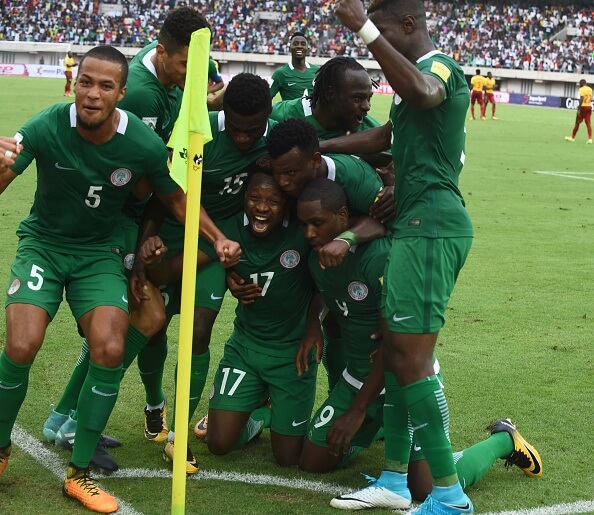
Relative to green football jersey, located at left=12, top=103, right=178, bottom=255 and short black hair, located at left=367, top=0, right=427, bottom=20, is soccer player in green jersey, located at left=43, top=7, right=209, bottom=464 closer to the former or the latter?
green football jersey, located at left=12, top=103, right=178, bottom=255

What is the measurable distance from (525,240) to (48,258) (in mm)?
8733

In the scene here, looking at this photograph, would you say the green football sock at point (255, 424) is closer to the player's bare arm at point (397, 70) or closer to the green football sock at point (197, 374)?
the green football sock at point (197, 374)

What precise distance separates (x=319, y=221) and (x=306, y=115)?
4.31ft

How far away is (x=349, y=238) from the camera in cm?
492

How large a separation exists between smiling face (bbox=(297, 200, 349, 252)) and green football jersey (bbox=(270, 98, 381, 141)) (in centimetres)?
90

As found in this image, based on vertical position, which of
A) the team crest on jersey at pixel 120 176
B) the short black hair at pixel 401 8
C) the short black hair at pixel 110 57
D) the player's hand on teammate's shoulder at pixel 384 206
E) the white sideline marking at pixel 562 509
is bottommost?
the white sideline marking at pixel 562 509

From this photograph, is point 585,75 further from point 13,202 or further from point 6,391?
point 6,391

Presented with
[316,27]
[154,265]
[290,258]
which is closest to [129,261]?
[154,265]

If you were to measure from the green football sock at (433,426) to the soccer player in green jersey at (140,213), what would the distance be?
5.64 ft

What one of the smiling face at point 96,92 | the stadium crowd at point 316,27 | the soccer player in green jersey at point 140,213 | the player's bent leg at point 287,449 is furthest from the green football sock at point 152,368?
the stadium crowd at point 316,27

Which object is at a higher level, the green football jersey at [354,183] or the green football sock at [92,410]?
the green football jersey at [354,183]

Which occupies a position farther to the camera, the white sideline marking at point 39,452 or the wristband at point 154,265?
the wristband at point 154,265

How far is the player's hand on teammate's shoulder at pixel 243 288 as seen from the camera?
18.4ft

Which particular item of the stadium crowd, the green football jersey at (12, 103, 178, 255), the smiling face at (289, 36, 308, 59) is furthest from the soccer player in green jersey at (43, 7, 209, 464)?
the stadium crowd
